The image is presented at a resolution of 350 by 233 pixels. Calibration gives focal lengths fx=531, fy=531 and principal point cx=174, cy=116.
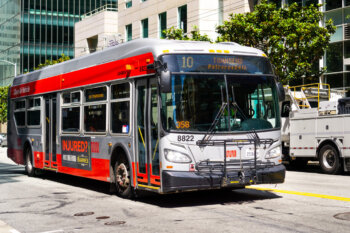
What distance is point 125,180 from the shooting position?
1115cm

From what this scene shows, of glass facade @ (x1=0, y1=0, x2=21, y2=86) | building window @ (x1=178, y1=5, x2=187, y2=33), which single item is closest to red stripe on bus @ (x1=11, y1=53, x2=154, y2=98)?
building window @ (x1=178, y1=5, x2=187, y2=33)

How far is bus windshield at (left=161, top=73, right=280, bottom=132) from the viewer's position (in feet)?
31.5

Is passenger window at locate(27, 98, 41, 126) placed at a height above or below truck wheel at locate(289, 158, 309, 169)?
above

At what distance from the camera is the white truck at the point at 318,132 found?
17.1 m

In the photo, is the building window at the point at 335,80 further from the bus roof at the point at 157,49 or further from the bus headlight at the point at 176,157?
the bus headlight at the point at 176,157

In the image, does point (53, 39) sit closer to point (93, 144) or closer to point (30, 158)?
point (30, 158)

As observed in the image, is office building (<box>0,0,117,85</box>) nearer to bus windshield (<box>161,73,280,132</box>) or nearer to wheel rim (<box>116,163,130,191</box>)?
wheel rim (<box>116,163,130,191</box>)

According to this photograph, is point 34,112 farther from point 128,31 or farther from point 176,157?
point 128,31

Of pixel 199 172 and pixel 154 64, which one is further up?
pixel 154 64

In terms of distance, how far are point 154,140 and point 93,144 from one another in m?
3.06

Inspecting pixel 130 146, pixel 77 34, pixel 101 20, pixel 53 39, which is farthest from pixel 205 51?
pixel 53 39

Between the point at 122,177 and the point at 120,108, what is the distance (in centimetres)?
147

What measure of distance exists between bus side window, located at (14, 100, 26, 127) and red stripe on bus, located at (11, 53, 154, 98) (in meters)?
0.37

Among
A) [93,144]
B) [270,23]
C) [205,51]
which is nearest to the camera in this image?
[205,51]
